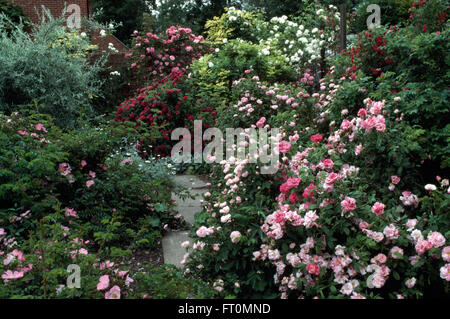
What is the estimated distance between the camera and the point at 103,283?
68.4 inches

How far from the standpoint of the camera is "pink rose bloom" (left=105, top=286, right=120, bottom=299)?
5.68 feet

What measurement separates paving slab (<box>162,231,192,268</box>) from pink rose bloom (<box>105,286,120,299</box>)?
1.07 metres

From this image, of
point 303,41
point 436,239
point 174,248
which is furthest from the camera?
point 303,41

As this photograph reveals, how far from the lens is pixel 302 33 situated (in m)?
8.64

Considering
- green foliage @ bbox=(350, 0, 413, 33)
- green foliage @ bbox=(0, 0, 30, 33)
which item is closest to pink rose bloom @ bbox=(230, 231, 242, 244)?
green foliage @ bbox=(350, 0, 413, 33)

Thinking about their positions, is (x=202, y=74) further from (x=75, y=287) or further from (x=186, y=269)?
(x=75, y=287)

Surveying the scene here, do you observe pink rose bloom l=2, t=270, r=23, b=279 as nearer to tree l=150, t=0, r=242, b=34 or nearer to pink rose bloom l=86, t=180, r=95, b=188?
pink rose bloom l=86, t=180, r=95, b=188

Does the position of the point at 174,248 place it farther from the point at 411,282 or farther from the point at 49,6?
the point at 49,6

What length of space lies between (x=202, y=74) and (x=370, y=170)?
13.4 feet

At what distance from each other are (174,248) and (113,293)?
140 cm

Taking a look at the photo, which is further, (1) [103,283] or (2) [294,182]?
(2) [294,182]

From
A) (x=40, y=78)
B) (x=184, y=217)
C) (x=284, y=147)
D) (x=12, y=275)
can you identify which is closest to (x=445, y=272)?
(x=284, y=147)

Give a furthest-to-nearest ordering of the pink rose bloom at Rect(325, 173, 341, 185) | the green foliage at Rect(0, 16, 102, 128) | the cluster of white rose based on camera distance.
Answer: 1. the cluster of white rose
2. the green foliage at Rect(0, 16, 102, 128)
3. the pink rose bloom at Rect(325, 173, 341, 185)
